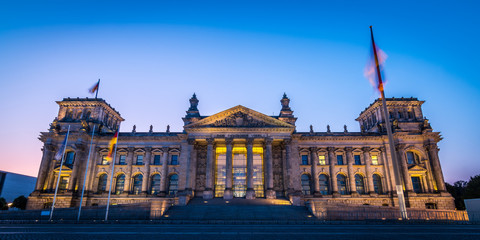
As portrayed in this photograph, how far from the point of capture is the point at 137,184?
4672cm

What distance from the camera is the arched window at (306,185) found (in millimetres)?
45406

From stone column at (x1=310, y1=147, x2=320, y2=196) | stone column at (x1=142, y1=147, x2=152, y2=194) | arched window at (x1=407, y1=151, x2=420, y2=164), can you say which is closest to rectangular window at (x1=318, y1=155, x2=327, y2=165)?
stone column at (x1=310, y1=147, x2=320, y2=196)

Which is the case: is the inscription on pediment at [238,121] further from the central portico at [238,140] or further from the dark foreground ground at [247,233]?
the dark foreground ground at [247,233]

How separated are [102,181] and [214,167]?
2109cm

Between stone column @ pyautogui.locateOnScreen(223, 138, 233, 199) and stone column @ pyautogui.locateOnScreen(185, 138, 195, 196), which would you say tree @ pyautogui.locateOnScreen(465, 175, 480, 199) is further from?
stone column @ pyautogui.locateOnScreen(185, 138, 195, 196)

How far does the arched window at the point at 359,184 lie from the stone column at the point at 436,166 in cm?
1164

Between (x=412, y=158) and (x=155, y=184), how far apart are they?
153ft

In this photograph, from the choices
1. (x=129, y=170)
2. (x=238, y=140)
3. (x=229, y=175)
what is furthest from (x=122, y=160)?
(x=238, y=140)

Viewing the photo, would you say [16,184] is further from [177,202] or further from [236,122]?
[236,122]

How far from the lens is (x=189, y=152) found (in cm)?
4262

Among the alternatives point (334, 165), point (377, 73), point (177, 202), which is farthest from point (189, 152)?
point (377, 73)

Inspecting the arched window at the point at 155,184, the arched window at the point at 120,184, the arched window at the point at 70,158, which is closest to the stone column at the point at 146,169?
the arched window at the point at 155,184

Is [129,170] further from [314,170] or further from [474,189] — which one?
[474,189]

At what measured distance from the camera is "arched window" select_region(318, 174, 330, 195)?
45.6m
